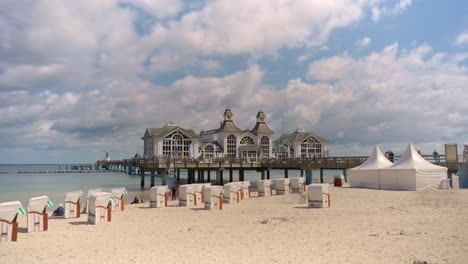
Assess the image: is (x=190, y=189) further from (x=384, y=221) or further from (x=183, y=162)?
(x=183, y=162)

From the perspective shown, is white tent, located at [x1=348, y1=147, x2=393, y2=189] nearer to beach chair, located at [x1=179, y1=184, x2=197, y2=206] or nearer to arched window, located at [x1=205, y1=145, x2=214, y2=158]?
beach chair, located at [x1=179, y1=184, x2=197, y2=206]

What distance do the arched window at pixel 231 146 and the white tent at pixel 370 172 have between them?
2315cm

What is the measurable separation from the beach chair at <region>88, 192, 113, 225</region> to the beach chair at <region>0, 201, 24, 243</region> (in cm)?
298

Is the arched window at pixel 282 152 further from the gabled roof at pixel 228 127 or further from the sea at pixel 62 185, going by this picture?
the gabled roof at pixel 228 127

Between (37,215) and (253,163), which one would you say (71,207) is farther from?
(253,163)

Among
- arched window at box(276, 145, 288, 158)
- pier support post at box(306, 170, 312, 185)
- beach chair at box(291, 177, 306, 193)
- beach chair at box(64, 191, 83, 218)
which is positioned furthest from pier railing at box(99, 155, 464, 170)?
beach chair at box(64, 191, 83, 218)

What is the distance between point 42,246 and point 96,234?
183 cm

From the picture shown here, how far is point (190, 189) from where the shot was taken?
18.1m

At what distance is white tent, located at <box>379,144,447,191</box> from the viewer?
860 inches

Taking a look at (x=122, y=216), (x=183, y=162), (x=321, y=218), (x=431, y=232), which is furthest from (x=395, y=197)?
(x=183, y=162)

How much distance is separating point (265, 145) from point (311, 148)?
290 inches

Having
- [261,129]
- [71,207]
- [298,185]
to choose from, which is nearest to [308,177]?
[298,185]

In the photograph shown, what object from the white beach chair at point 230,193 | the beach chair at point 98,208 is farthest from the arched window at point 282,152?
the beach chair at point 98,208

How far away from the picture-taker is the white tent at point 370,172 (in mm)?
23936
